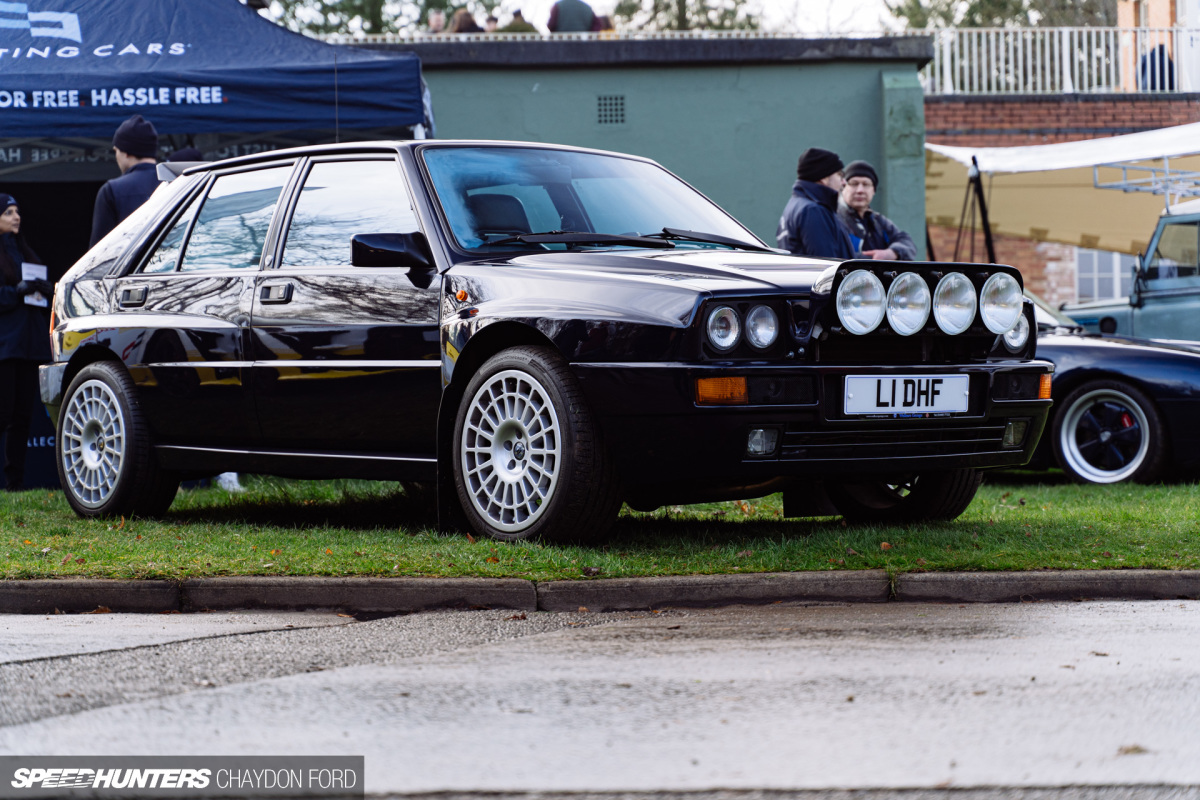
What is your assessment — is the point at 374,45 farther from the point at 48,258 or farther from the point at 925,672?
the point at 925,672

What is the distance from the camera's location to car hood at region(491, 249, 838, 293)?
506cm

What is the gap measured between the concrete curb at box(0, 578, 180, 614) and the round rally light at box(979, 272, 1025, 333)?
3.04m

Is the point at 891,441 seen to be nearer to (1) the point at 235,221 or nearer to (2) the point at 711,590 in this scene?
(2) the point at 711,590

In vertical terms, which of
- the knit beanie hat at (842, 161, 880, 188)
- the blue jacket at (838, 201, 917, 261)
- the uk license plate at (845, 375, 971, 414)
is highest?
the knit beanie hat at (842, 161, 880, 188)

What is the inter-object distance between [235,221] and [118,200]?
2.15 meters

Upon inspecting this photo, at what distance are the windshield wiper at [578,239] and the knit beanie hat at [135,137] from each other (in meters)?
3.77

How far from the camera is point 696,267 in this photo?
526 centimetres

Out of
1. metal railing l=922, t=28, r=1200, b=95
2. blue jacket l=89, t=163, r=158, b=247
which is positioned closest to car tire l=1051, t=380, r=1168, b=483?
blue jacket l=89, t=163, r=158, b=247

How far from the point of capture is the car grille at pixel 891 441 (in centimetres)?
506

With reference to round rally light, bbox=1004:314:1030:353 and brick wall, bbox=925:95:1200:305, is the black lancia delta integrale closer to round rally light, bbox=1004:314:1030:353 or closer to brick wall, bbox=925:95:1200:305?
round rally light, bbox=1004:314:1030:353

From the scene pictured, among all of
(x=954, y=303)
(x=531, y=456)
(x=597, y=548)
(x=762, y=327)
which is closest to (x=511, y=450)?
(x=531, y=456)

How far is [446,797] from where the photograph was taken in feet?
8.87

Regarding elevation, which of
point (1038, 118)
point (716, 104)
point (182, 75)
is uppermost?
point (1038, 118)

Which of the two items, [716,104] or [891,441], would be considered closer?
[891,441]
